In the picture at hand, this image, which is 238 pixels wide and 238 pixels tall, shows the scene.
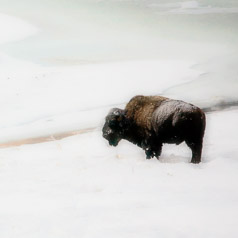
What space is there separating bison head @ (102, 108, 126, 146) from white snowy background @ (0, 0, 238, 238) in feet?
1.72

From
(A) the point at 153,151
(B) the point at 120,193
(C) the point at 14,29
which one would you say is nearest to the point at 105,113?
(A) the point at 153,151

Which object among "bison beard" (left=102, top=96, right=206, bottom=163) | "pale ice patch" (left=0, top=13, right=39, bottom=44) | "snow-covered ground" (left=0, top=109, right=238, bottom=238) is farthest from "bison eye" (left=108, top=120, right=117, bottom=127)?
"pale ice patch" (left=0, top=13, right=39, bottom=44)

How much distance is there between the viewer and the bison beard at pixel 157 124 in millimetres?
6180

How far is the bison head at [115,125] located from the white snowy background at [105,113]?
52cm

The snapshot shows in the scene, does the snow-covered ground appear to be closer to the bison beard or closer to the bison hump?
the bison beard

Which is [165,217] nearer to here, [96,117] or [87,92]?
[96,117]

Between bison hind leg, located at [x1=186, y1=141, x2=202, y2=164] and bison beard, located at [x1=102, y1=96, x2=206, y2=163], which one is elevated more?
bison beard, located at [x1=102, y1=96, x2=206, y2=163]

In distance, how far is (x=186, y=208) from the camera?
4613 mm

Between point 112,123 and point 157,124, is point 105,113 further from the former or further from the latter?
point 157,124

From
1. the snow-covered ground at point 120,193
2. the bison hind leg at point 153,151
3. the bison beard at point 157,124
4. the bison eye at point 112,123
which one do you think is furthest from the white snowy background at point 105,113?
the bison eye at point 112,123

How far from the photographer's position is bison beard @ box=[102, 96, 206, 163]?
618 cm

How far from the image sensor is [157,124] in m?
6.52

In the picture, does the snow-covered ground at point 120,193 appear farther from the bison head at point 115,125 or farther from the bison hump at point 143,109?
the bison hump at point 143,109

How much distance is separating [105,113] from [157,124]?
6.50 m
